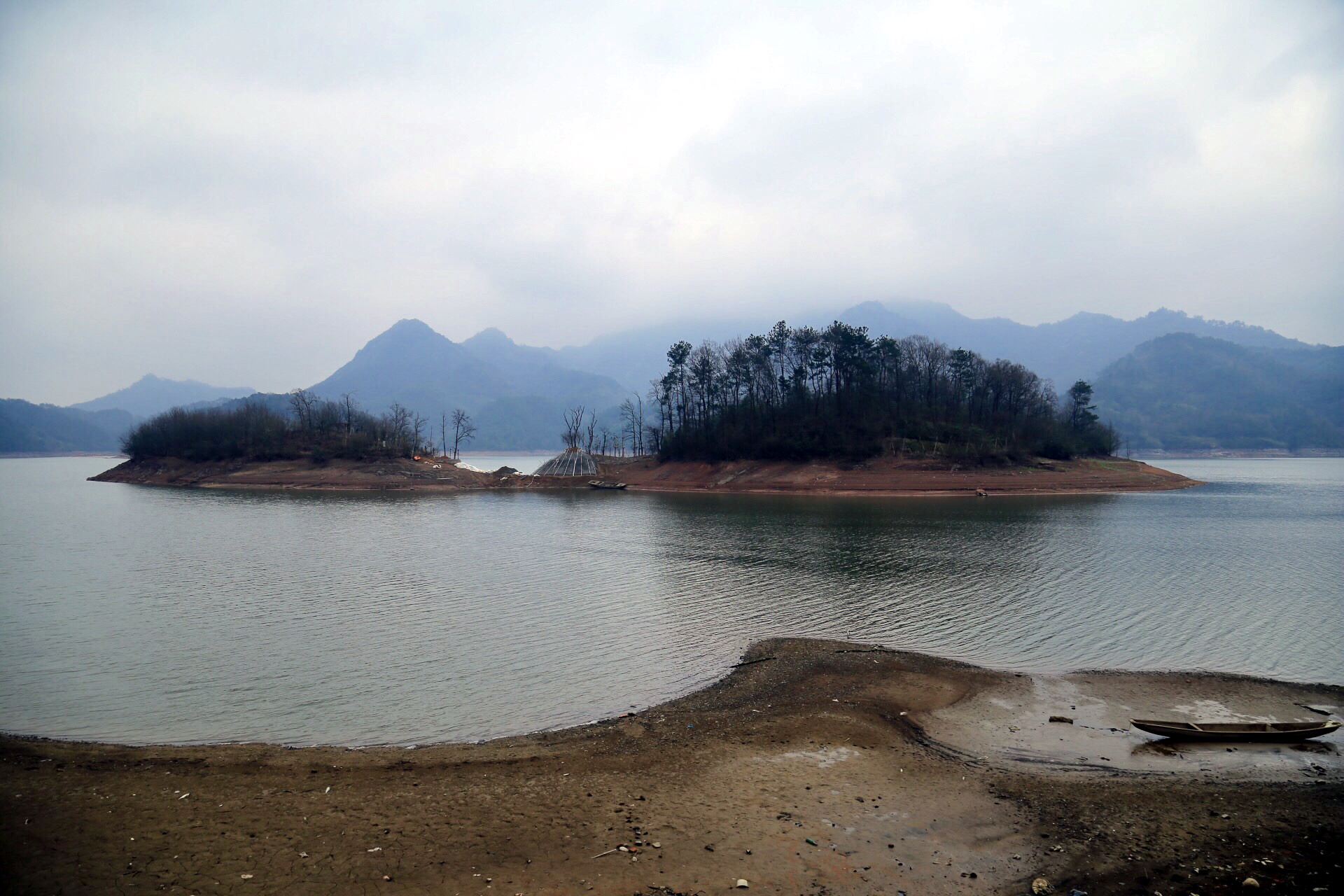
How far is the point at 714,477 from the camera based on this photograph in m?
84.0

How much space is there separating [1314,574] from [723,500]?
4561cm

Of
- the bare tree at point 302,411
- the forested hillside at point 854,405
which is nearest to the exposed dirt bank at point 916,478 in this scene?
the forested hillside at point 854,405

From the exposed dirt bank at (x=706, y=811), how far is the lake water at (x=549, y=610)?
2233 millimetres

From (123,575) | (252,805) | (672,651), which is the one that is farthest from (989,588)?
(123,575)

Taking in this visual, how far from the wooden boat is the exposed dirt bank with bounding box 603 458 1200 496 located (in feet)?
196

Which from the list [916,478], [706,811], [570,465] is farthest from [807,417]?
[706,811]

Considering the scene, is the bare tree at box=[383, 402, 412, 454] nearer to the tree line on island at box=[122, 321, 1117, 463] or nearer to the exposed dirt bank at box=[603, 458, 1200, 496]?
the tree line on island at box=[122, 321, 1117, 463]

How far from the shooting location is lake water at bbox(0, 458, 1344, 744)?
1429 cm

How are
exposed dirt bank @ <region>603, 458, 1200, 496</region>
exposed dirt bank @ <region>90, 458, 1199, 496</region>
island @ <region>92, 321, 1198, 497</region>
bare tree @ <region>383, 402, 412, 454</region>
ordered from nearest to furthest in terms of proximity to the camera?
exposed dirt bank @ <region>603, 458, 1200, 496</region> < exposed dirt bank @ <region>90, 458, 1199, 496</region> < island @ <region>92, 321, 1198, 497</region> < bare tree @ <region>383, 402, 412, 454</region>

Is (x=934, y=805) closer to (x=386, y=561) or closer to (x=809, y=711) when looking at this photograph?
(x=809, y=711)

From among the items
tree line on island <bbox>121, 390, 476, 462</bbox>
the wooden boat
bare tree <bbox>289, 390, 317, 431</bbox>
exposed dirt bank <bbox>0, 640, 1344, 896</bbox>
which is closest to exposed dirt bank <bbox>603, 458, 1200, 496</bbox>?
tree line on island <bbox>121, 390, 476, 462</bbox>

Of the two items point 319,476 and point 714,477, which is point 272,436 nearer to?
point 319,476

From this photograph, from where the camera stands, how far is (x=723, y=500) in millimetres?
67500

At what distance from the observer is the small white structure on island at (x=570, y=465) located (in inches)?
3659
